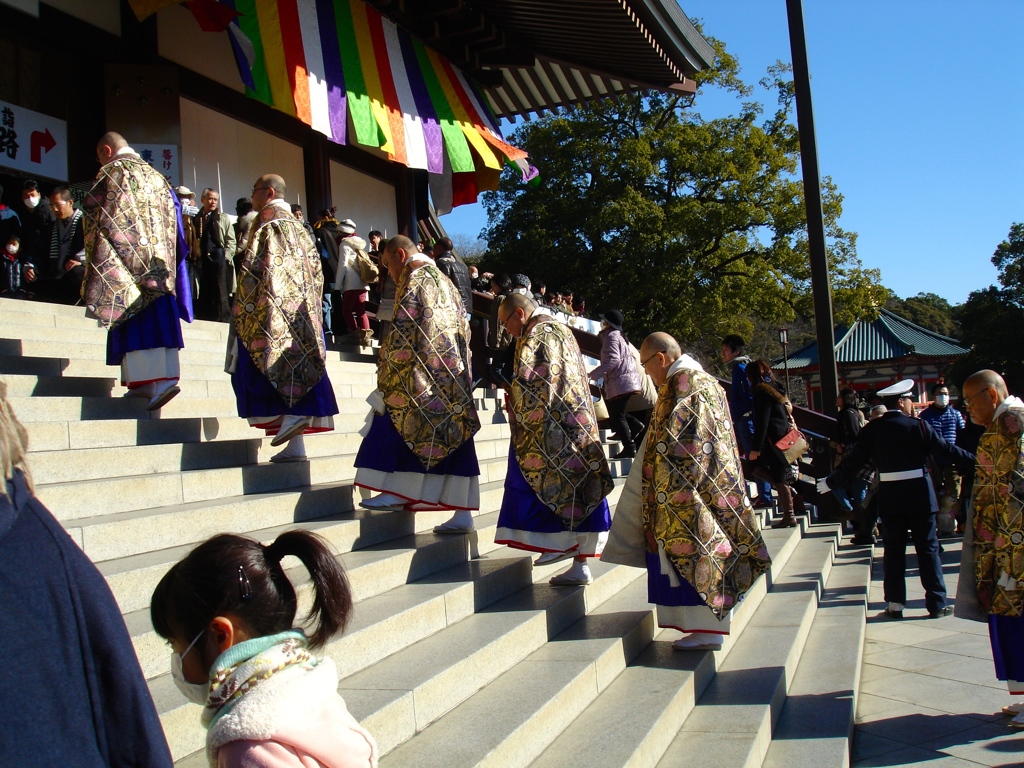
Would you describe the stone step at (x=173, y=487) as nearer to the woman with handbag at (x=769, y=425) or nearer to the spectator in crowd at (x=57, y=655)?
the spectator in crowd at (x=57, y=655)

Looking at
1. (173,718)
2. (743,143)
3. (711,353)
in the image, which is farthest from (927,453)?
(711,353)

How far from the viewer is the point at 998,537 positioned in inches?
171

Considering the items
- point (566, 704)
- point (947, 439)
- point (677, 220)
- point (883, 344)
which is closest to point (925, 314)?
point (883, 344)

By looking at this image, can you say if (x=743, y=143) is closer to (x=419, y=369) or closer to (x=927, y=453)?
(x=927, y=453)

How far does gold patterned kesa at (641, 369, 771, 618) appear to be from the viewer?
4.34 meters

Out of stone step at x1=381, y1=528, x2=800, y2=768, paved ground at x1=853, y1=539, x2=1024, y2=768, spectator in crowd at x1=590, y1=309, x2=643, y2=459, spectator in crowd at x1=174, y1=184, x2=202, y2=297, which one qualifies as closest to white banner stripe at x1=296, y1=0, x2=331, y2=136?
spectator in crowd at x1=174, y1=184, x2=202, y2=297

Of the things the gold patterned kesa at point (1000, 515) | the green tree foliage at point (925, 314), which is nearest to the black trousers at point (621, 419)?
the gold patterned kesa at point (1000, 515)

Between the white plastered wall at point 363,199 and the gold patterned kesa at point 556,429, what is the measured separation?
26.0 feet

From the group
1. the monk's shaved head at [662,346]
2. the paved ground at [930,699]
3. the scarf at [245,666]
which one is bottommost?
the paved ground at [930,699]

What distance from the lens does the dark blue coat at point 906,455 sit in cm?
614

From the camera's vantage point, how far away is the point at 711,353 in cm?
3111

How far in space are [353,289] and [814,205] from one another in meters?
4.96

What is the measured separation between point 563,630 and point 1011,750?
2041 mm

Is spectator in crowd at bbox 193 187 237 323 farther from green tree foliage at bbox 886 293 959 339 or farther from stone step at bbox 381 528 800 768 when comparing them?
green tree foliage at bbox 886 293 959 339
